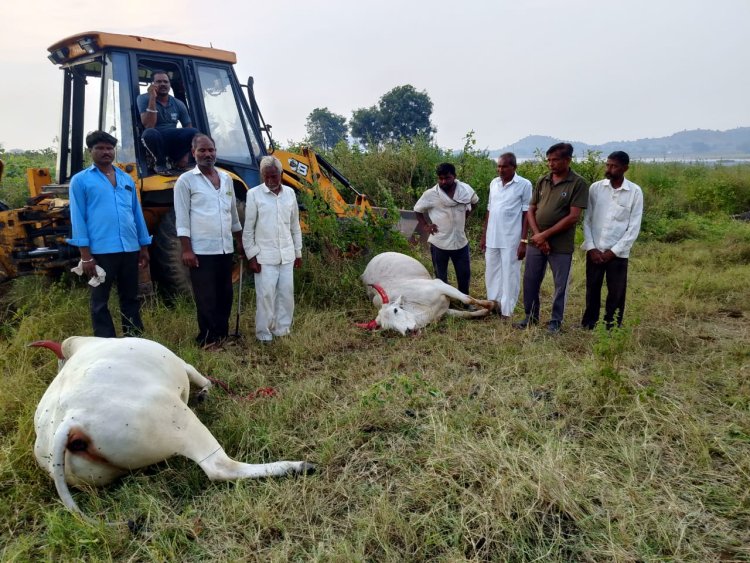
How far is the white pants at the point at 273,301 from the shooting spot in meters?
4.54

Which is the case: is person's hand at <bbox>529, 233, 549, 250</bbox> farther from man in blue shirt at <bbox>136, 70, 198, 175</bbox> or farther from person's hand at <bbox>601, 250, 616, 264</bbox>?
man in blue shirt at <bbox>136, 70, 198, 175</bbox>

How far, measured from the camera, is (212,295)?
4352 millimetres

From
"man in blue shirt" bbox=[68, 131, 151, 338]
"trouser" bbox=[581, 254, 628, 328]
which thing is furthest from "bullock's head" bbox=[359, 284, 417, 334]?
"man in blue shirt" bbox=[68, 131, 151, 338]

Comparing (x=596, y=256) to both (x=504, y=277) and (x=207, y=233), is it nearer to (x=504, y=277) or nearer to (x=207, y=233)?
(x=504, y=277)

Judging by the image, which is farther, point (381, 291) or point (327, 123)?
point (327, 123)

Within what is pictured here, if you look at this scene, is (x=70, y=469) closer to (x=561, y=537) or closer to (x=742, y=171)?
(x=561, y=537)

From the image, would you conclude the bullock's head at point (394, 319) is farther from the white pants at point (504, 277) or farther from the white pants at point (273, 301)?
the white pants at point (504, 277)

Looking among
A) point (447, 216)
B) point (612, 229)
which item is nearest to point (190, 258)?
point (447, 216)

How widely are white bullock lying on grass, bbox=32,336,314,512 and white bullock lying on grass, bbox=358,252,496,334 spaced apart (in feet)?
7.45

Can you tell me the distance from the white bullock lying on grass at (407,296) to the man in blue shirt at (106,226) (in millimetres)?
2012

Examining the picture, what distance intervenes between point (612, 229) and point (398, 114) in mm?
29060

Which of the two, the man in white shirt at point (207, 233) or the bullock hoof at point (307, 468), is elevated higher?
the man in white shirt at point (207, 233)

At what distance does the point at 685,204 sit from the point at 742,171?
417cm

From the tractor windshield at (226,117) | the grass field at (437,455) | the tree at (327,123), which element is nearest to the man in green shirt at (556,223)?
the grass field at (437,455)
